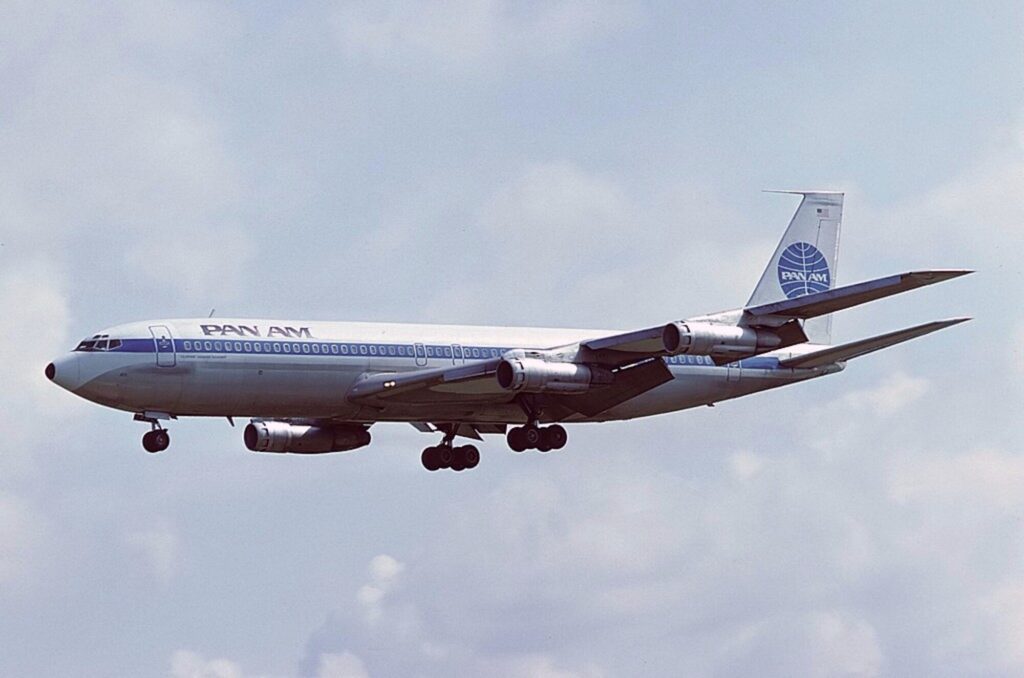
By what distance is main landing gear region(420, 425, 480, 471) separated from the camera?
77625mm

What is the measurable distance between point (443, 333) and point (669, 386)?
8457 millimetres

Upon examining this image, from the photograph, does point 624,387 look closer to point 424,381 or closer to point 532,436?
point 532,436

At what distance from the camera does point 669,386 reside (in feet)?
248

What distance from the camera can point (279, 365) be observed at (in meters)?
68.3

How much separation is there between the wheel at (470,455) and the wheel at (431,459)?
0.95m

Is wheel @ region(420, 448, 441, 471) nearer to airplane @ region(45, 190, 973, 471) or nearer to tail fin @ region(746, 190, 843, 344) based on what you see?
airplane @ region(45, 190, 973, 471)

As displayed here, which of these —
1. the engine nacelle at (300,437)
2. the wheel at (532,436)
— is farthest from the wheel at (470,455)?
the wheel at (532,436)

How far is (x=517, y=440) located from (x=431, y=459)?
4953 mm

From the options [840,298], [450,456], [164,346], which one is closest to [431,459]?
[450,456]

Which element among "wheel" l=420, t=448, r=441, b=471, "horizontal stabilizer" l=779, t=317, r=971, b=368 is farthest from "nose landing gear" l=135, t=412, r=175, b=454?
"horizontal stabilizer" l=779, t=317, r=971, b=368

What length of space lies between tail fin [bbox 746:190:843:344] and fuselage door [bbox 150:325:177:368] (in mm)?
22635

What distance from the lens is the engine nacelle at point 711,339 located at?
6694 cm

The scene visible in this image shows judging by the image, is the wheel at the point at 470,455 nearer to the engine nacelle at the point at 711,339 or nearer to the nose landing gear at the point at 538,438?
the nose landing gear at the point at 538,438

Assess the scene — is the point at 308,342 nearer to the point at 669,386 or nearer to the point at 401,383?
the point at 401,383
